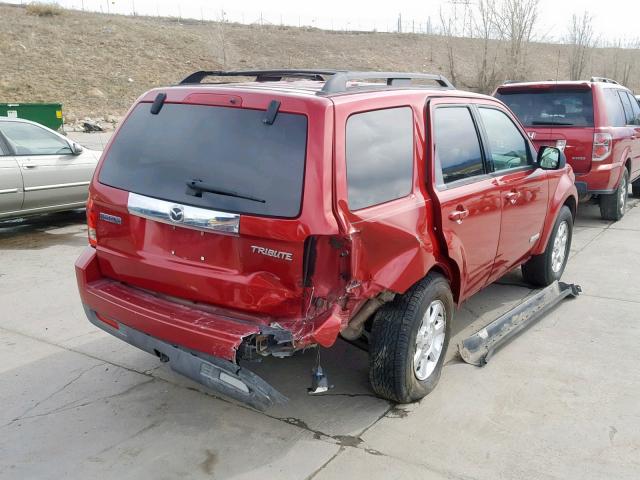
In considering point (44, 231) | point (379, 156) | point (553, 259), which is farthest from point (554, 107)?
point (44, 231)

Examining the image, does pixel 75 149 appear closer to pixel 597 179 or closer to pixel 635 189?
pixel 597 179

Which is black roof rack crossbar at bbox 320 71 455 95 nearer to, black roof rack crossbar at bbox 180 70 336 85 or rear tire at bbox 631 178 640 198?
black roof rack crossbar at bbox 180 70 336 85

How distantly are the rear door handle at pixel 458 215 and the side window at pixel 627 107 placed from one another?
6.69m

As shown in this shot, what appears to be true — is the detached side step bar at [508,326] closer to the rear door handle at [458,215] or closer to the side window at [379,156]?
the rear door handle at [458,215]

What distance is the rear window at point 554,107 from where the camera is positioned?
27.5ft

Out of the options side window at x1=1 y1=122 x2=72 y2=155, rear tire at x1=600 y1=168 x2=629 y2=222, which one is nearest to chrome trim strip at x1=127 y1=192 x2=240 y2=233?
side window at x1=1 y1=122 x2=72 y2=155

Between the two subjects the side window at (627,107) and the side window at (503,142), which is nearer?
the side window at (503,142)

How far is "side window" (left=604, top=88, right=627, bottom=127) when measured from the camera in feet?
28.2

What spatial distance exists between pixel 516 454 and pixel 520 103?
6.56m

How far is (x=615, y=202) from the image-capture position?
30.0 feet

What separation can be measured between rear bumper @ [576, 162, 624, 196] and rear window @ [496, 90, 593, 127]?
61 centimetres

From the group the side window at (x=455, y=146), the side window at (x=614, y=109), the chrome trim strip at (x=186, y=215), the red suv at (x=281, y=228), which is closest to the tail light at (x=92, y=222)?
the red suv at (x=281, y=228)

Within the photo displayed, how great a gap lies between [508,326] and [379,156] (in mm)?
2087

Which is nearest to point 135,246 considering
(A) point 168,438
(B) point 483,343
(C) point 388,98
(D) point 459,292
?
(A) point 168,438
